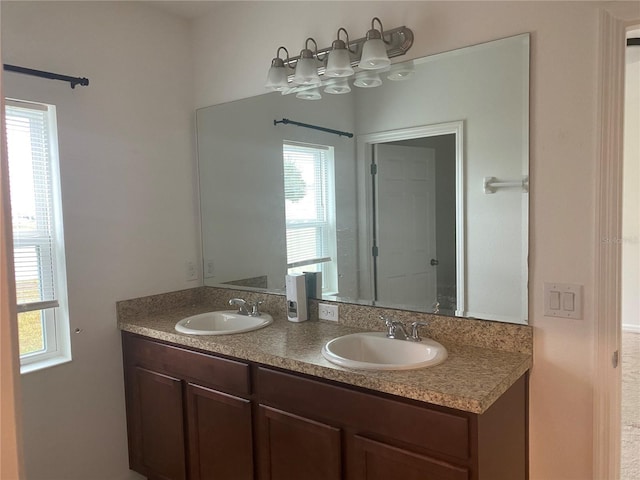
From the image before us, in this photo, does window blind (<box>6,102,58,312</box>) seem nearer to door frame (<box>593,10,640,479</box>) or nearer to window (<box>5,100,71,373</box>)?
window (<box>5,100,71,373</box>)

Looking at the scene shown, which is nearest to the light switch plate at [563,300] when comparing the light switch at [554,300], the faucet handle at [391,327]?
the light switch at [554,300]

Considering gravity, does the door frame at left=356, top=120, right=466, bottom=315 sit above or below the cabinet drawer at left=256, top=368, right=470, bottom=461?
above

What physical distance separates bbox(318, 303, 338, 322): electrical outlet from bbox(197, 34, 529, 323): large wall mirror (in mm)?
55

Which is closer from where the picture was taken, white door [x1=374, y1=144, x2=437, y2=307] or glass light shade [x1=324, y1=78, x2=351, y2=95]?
white door [x1=374, y1=144, x2=437, y2=307]

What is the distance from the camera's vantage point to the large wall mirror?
6.08 feet

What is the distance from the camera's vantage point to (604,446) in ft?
5.47

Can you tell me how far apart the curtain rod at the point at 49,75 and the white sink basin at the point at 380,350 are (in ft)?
5.63

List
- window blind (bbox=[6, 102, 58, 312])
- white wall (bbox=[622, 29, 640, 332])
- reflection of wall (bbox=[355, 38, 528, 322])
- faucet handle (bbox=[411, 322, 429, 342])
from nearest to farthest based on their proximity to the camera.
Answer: reflection of wall (bbox=[355, 38, 528, 322])
faucet handle (bbox=[411, 322, 429, 342])
window blind (bbox=[6, 102, 58, 312])
white wall (bbox=[622, 29, 640, 332])

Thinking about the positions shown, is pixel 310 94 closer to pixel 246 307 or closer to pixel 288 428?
pixel 246 307

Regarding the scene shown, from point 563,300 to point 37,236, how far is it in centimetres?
228

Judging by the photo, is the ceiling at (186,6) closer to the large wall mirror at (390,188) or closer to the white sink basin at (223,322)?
the large wall mirror at (390,188)

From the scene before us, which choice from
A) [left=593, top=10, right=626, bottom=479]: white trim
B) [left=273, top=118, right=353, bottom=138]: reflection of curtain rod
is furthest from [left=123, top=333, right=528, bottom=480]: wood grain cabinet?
[left=273, top=118, right=353, bottom=138]: reflection of curtain rod

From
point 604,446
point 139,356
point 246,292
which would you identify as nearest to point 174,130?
point 246,292

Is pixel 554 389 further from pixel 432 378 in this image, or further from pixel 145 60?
pixel 145 60
